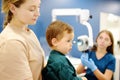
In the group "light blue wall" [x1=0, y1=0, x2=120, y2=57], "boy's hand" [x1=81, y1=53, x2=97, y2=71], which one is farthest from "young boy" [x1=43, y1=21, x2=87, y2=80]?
"light blue wall" [x1=0, y1=0, x2=120, y2=57]

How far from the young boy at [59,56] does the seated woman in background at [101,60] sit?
1.00 m

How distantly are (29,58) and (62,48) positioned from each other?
32cm

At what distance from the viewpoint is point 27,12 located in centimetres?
97

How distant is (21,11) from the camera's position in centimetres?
97

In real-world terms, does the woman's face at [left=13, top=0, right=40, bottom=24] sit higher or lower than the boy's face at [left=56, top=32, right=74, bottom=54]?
higher

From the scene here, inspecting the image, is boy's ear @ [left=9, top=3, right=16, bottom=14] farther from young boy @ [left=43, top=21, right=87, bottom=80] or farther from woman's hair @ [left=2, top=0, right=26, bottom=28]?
young boy @ [left=43, top=21, right=87, bottom=80]

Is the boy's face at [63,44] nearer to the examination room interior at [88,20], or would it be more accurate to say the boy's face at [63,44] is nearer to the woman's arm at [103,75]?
the woman's arm at [103,75]

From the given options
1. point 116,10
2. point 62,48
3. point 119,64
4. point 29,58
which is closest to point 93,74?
point 119,64

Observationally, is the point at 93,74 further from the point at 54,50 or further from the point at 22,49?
the point at 22,49

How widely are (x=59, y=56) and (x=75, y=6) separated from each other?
208cm

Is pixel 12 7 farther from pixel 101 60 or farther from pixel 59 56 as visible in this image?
pixel 101 60

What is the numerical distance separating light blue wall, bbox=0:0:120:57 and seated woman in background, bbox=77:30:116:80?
0.72 metres

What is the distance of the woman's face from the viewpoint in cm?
97

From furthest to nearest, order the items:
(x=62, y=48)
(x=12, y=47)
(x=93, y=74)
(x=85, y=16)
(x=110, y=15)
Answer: (x=110, y=15), (x=85, y=16), (x=93, y=74), (x=62, y=48), (x=12, y=47)
